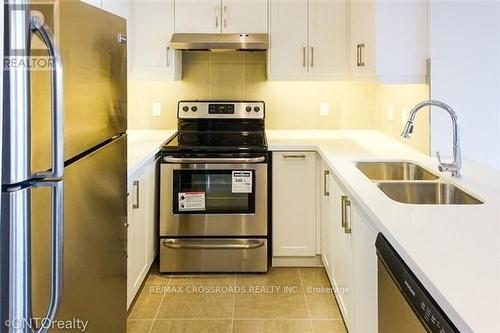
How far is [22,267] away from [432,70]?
8.08 feet

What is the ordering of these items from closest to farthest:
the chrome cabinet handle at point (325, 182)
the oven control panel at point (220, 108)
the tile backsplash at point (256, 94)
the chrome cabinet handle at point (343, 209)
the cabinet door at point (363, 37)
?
1. the chrome cabinet handle at point (343, 209)
2. the cabinet door at point (363, 37)
3. the chrome cabinet handle at point (325, 182)
4. the oven control panel at point (220, 108)
5. the tile backsplash at point (256, 94)

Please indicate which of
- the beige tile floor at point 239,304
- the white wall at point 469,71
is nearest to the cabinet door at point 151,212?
the beige tile floor at point 239,304

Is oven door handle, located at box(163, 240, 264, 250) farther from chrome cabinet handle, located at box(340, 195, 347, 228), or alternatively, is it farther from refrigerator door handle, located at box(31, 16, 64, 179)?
refrigerator door handle, located at box(31, 16, 64, 179)

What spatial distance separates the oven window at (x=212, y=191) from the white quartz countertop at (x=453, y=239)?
791 millimetres

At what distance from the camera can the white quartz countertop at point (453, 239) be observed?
1.06 m

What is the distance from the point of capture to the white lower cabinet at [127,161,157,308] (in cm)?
271

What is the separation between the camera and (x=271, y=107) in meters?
4.14

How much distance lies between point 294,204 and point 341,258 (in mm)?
894

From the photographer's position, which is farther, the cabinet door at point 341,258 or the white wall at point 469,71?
the white wall at point 469,71

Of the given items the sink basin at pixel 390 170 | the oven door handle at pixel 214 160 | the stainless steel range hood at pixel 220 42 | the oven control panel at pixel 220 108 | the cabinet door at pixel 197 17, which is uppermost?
the cabinet door at pixel 197 17

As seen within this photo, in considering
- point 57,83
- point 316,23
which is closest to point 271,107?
point 316,23

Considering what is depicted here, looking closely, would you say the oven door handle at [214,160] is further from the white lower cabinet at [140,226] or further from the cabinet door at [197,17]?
the cabinet door at [197,17]

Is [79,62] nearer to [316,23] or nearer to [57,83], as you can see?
[57,83]

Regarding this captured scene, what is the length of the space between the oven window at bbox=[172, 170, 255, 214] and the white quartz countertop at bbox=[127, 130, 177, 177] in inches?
10.2
